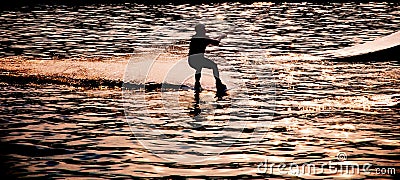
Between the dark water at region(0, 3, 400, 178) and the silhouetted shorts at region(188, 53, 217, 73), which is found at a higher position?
the silhouetted shorts at region(188, 53, 217, 73)

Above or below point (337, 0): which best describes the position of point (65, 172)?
above

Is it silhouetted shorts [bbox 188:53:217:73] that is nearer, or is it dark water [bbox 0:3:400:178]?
dark water [bbox 0:3:400:178]

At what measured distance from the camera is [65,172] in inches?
622

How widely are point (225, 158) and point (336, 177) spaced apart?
284cm

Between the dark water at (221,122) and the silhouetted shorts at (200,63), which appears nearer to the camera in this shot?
the dark water at (221,122)

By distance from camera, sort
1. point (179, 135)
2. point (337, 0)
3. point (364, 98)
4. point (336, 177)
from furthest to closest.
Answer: point (337, 0), point (364, 98), point (179, 135), point (336, 177)

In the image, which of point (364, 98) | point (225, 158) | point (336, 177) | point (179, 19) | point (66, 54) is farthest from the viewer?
point (179, 19)

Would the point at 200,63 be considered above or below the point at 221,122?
above

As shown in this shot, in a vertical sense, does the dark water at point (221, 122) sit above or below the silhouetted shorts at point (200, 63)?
below

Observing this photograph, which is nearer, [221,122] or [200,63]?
[221,122]

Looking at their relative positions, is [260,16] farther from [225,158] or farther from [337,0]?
[225,158]

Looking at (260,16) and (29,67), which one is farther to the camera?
(260,16)

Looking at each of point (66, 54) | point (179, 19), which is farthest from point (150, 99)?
point (179, 19)

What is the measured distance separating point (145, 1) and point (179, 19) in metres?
31.5
